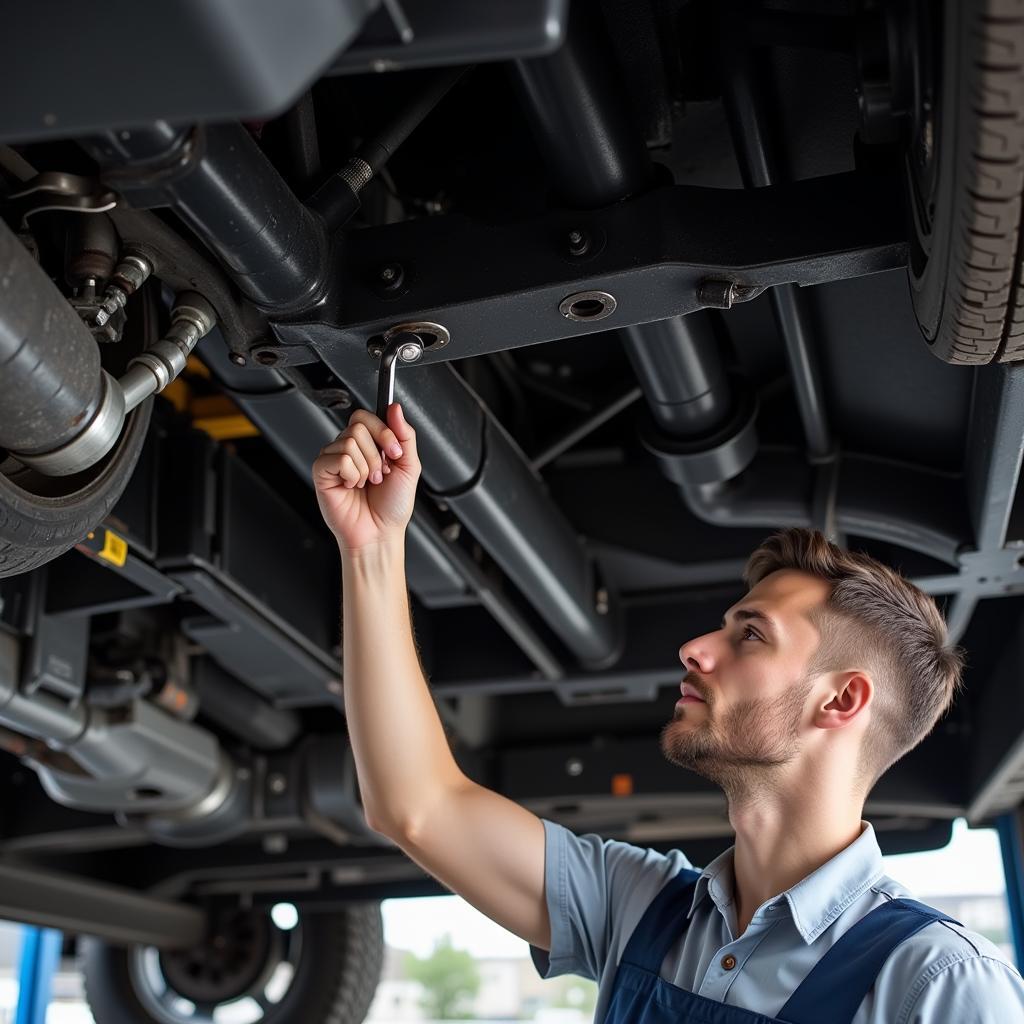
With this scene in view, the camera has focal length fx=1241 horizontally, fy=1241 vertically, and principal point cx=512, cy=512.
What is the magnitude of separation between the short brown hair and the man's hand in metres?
0.56

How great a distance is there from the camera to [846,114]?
1.45 m

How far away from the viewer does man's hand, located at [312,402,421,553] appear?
125cm

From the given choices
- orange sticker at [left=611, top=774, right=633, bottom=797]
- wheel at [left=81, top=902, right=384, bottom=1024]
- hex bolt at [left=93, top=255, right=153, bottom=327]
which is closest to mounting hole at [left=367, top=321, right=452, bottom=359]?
hex bolt at [left=93, top=255, right=153, bottom=327]

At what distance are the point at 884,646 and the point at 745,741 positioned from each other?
233 millimetres

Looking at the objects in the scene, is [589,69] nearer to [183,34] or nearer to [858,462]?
[183,34]

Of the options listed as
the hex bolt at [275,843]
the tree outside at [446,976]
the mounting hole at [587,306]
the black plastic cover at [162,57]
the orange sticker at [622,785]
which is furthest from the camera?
the tree outside at [446,976]

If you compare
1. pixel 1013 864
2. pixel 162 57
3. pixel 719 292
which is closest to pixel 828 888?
pixel 719 292

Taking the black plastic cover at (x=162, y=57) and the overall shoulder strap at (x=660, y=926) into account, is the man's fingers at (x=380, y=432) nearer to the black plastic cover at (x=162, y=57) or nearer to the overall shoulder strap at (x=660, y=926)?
the black plastic cover at (x=162, y=57)

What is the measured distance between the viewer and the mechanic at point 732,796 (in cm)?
130

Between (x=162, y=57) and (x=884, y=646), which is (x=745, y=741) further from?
(x=162, y=57)

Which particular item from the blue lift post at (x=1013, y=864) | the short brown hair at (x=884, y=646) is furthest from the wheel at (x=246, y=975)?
the short brown hair at (x=884, y=646)

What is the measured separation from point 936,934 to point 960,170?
2.49 feet

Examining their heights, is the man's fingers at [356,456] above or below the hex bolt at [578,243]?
below

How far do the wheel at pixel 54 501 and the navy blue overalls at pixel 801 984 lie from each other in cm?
81
